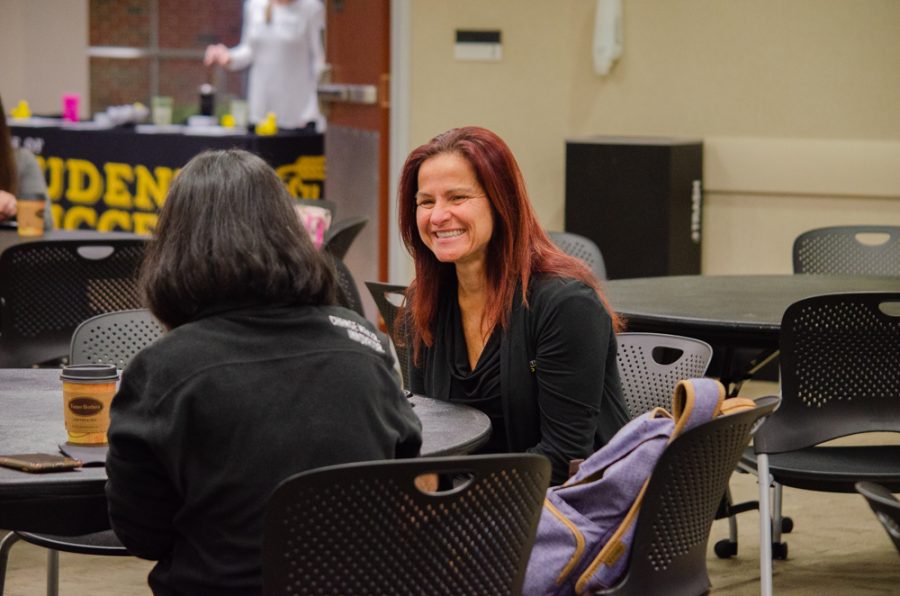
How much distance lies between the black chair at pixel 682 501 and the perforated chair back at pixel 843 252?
2.90 metres

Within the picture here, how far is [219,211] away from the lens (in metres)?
2.06

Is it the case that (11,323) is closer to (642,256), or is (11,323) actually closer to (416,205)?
(416,205)

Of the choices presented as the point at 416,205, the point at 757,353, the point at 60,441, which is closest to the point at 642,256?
the point at 757,353

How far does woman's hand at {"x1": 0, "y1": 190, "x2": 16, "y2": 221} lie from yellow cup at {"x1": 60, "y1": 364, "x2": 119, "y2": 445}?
2755mm

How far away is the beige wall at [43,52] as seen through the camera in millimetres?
11836

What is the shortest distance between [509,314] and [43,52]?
10.2 m

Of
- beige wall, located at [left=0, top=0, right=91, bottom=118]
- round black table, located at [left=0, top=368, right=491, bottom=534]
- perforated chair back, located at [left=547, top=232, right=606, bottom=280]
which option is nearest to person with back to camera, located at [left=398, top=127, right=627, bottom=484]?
round black table, located at [left=0, top=368, right=491, bottom=534]

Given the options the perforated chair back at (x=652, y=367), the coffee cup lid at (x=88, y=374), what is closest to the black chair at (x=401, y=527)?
the coffee cup lid at (x=88, y=374)

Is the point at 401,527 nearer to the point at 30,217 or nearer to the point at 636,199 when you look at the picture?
the point at 30,217

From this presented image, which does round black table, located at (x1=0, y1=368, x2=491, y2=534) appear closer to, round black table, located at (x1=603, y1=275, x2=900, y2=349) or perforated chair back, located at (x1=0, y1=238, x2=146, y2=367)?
round black table, located at (x1=603, y1=275, x2=900, y2=349)

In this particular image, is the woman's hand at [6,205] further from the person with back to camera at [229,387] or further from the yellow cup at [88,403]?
the person with back to camera at [229,387]

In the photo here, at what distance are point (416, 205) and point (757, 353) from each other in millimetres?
2001

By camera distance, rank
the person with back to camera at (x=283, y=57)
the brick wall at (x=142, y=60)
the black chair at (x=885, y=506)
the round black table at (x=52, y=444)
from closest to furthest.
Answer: the black chair at (x=885, y=506) → the round black table at (x=52, y=444) → the person with back to camera at (x=283, y=57) → the brick wall at (x=142, y=60)

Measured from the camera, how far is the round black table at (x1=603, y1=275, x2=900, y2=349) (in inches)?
146
